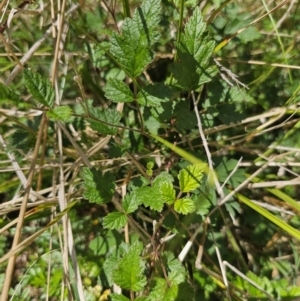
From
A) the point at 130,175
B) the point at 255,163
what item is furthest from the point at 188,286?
the point at 255,163

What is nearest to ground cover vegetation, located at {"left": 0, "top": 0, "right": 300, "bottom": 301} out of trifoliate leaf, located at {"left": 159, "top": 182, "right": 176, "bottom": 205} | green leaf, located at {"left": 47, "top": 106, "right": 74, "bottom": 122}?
trifoliate leaf, located at {"left": 159, "top": 182, "right": 176, "bottom": 205}

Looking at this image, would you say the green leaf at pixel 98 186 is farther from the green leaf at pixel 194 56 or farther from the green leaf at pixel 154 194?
the green leaf at pixel 194 56

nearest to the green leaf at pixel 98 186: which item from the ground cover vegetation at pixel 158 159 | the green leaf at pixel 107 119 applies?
the ground cover vegetation at pixel 158 159

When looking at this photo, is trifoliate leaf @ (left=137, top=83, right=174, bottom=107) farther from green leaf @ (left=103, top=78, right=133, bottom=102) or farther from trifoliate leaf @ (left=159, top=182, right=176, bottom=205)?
trifoliate leaf @ (left=159, top=182, right=176, bottom=205)

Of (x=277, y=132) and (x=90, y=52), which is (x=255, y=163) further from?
(x=90, y=52)

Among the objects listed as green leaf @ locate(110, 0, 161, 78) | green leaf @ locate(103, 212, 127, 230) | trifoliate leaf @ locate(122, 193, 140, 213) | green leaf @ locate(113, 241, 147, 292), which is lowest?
green leaf @ locate(113, 241, 147, 292)
